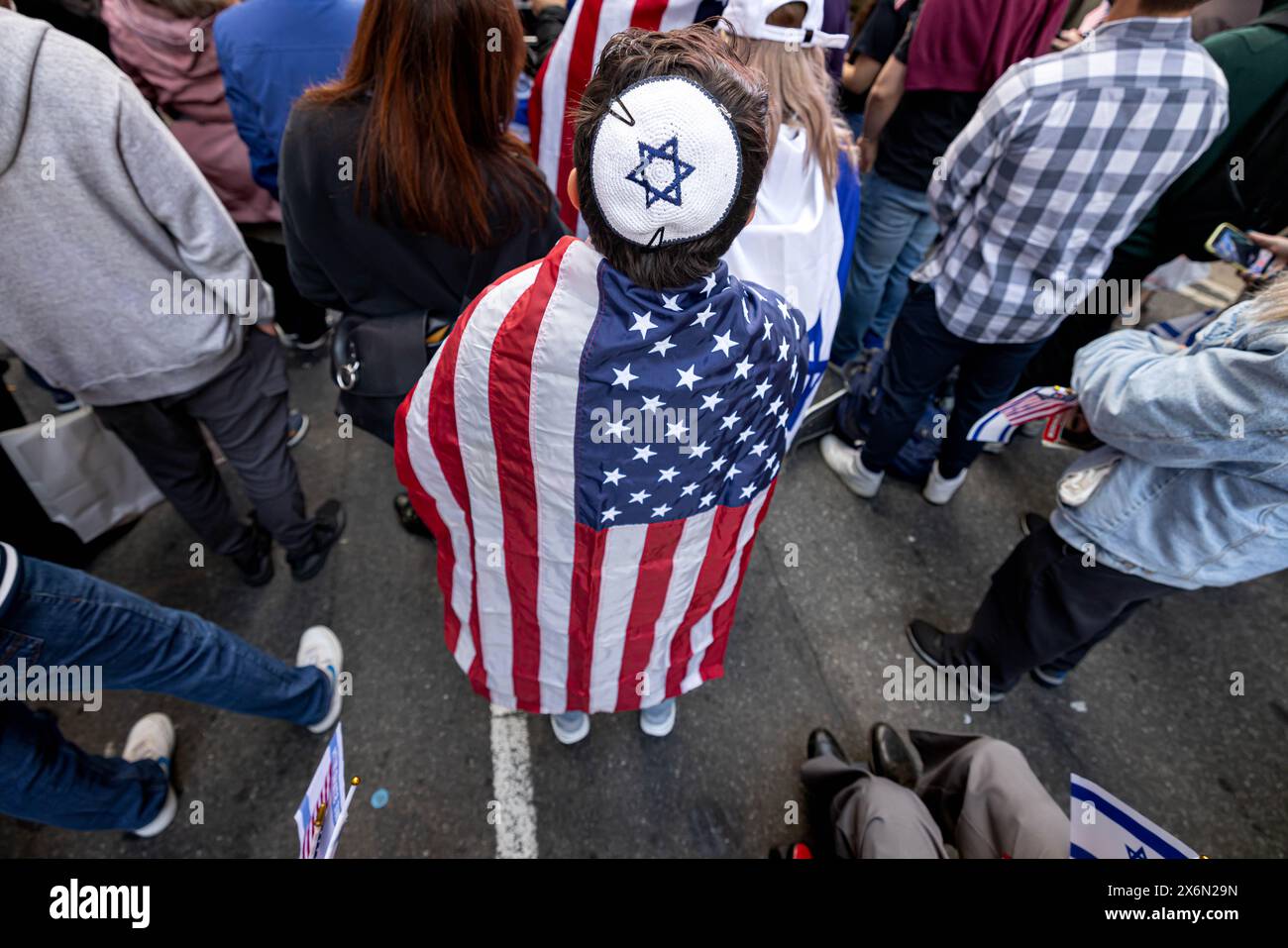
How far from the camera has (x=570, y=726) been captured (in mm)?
2346

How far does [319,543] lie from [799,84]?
107 inches

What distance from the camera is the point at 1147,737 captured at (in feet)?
8.52

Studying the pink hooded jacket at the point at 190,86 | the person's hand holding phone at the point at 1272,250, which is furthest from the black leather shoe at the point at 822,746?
the pink hooded jacket at the point at 190,86

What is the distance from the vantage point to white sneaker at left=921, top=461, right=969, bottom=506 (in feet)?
11.0

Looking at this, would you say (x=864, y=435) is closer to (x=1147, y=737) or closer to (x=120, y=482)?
(x=1147, y=737)

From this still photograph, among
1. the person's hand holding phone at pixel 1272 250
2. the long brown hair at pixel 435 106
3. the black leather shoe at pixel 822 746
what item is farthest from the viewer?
the black leather shoe at pixel 822 746

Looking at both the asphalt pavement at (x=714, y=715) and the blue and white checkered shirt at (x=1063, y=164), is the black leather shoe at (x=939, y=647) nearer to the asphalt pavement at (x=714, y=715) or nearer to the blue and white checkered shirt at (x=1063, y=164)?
the asphalt pavement at (x=714, y=715)

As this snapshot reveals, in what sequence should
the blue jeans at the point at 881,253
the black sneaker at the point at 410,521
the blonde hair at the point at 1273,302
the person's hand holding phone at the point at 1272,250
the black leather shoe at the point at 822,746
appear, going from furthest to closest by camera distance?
the blue jeans at the point at 881,253
the black sneaker at the point at 410,521
the black leather shoe at the point at 822,746
the person's hand holding phone at the point at 1272,250
the blonde hair at the point at 1273,302

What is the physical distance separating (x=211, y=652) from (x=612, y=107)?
187 centimetres

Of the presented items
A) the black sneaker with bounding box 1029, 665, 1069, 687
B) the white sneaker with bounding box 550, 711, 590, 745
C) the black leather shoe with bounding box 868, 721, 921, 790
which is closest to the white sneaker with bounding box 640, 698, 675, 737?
the white sneaker with bounding box 550, 711, 590, 745

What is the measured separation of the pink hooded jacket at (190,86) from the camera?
2521mm

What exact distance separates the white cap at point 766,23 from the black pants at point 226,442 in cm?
198

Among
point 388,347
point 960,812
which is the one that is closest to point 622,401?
point 388,347
